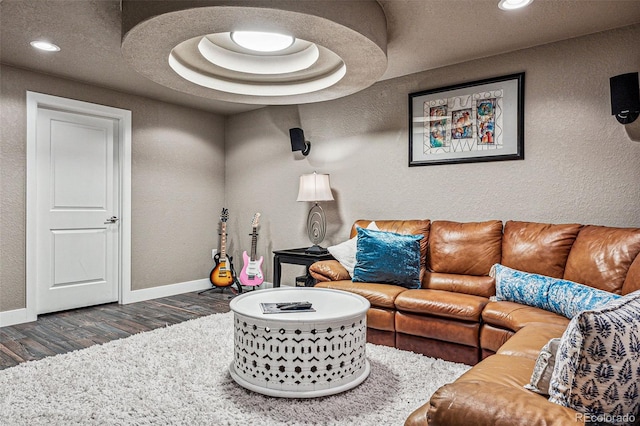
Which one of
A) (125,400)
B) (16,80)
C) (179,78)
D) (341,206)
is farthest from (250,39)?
(125,400)

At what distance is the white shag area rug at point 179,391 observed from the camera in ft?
6.57

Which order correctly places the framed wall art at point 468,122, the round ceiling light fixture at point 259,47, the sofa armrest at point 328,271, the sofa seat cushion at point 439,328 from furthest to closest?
the sofa armrest at point 328,271 → the framed wall art at point 468,122 → the sofa seat cushion at point 439,328 → the round ceiling light fixture at point 259,47

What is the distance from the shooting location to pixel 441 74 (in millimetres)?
3742

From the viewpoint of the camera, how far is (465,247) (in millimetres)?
3213

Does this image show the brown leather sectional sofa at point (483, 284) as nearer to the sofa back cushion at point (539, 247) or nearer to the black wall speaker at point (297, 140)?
the sofa back cushion at point (539, 247)

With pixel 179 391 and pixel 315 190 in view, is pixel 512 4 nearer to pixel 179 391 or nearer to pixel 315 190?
pixel 315 190

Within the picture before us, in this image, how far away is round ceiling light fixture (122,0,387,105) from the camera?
230 centimetres

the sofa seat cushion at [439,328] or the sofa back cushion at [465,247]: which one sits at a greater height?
the sofa back cushion at [465,247]

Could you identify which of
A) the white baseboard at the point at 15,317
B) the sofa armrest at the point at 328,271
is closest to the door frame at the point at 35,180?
the white baseboard at the point at 15,317

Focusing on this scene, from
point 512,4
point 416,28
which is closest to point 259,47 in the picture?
point 416,28

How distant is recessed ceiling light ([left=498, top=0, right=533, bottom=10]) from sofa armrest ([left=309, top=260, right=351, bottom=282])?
226 cm

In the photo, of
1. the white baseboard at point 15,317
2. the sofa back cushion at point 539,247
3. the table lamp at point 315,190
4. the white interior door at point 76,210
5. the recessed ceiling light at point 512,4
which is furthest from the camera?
the table lamp at point 315,190

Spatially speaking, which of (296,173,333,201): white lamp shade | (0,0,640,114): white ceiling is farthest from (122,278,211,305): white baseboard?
(0,0,640,114): white ceiling

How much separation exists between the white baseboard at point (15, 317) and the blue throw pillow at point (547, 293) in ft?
13.3
